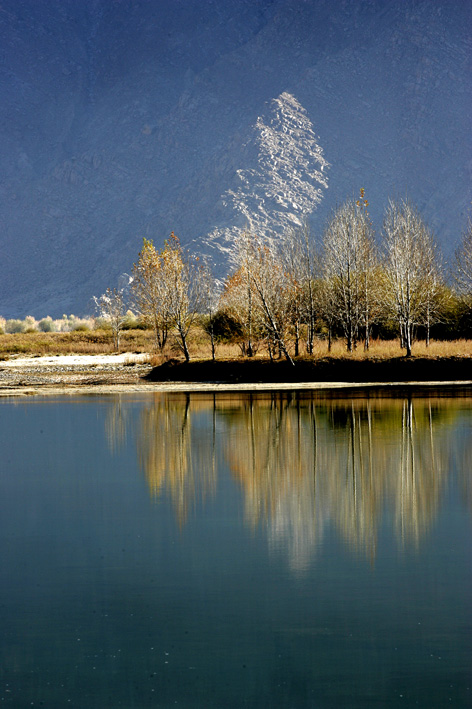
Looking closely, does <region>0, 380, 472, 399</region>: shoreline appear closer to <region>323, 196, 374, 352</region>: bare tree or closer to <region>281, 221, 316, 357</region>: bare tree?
<region>281, 221, 316, 357</region>: bare tree

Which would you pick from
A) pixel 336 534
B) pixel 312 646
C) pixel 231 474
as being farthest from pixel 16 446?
pixel 312 646

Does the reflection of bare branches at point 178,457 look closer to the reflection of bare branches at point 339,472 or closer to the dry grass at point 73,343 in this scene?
the reflection of bare branches at point 339,472

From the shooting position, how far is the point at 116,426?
2242cm

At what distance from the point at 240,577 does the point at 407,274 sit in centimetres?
3663

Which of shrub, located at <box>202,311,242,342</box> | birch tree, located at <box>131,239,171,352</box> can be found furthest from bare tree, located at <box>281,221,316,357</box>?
birch tree, located at <box>131,239,171,352</box>

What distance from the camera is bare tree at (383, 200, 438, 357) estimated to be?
142ft

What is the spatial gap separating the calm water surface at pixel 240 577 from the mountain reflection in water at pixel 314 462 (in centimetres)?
5

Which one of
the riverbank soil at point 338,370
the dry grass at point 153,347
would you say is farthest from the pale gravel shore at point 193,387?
the dry grass at point 153,347

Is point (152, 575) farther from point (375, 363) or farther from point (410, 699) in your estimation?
point (375, 363)

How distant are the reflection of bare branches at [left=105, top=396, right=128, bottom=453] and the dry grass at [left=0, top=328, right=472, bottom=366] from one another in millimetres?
13914

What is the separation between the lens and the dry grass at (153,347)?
1549 inches

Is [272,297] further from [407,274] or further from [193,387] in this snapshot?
[193,387]

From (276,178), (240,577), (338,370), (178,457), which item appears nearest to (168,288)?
(338,370)

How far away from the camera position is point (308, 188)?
16288cm
